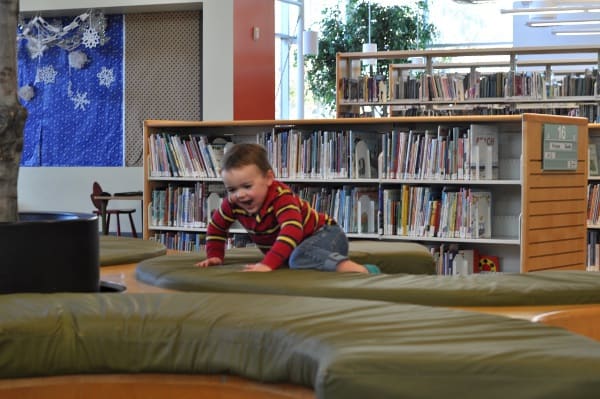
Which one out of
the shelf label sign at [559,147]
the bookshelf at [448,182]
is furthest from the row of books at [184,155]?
the shelf label sign at [559,147]

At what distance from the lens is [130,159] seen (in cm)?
1044

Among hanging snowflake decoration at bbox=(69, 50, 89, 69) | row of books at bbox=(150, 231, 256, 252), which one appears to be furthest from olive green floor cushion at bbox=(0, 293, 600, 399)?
hanging snowflake decoration at bbox=(69, 50, 89, 69)

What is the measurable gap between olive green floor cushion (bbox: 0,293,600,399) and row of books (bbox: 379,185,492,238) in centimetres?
324

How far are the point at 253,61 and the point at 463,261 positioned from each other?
4567mm

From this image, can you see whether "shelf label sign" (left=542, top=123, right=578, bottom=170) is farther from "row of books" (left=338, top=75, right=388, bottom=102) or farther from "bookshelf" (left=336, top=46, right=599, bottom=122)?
"row of books" (left=338, top=75, right=388, bottom=102)

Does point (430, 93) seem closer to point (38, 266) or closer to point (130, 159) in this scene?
point (130, 159)

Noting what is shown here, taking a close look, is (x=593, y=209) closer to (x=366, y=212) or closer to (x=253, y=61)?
(x=366, y=212)

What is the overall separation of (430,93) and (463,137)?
416cm

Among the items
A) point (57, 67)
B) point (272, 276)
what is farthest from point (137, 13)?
point (272, 276)

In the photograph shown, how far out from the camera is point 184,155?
679cm

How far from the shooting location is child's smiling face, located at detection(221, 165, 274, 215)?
355 cm

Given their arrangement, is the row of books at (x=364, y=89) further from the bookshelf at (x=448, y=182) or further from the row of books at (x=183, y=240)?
the row of books at (x=183, y=240)

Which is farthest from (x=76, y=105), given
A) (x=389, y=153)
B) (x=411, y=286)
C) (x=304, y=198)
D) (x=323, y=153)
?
(x=411, y=286)

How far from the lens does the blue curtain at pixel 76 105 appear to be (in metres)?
10.4
